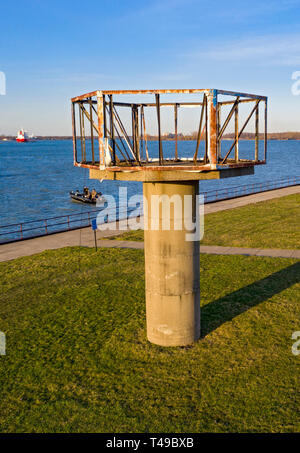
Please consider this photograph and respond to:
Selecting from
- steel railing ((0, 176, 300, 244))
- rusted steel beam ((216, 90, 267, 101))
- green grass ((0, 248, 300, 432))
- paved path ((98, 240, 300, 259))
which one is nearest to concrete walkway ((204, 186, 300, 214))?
steel railing ((0, 176, 300, 244))

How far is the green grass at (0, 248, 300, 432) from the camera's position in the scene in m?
8.25

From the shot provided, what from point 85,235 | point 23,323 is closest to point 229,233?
point 85,235

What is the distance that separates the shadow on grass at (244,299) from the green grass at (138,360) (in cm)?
3

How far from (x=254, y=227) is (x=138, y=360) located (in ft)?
53.5

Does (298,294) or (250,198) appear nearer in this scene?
(298,294)

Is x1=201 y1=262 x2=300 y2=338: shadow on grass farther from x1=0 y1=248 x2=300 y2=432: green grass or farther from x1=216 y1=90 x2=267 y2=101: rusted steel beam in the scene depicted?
x1=216 y1=90 x2=267 y2=101: rusted steel beam

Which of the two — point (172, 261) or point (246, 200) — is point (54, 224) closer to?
point (246, 200)

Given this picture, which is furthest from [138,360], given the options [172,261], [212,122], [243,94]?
[243,94]

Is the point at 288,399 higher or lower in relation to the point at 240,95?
lower

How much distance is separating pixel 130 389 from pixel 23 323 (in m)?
5.04

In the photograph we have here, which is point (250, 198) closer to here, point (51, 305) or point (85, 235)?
point (85, 235)

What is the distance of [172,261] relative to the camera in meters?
10.2

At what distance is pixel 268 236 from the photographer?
73.9 feet

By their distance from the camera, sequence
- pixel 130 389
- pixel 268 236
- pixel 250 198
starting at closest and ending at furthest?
pixel 130 389 < pixel 268 236 < pixel 250 198
